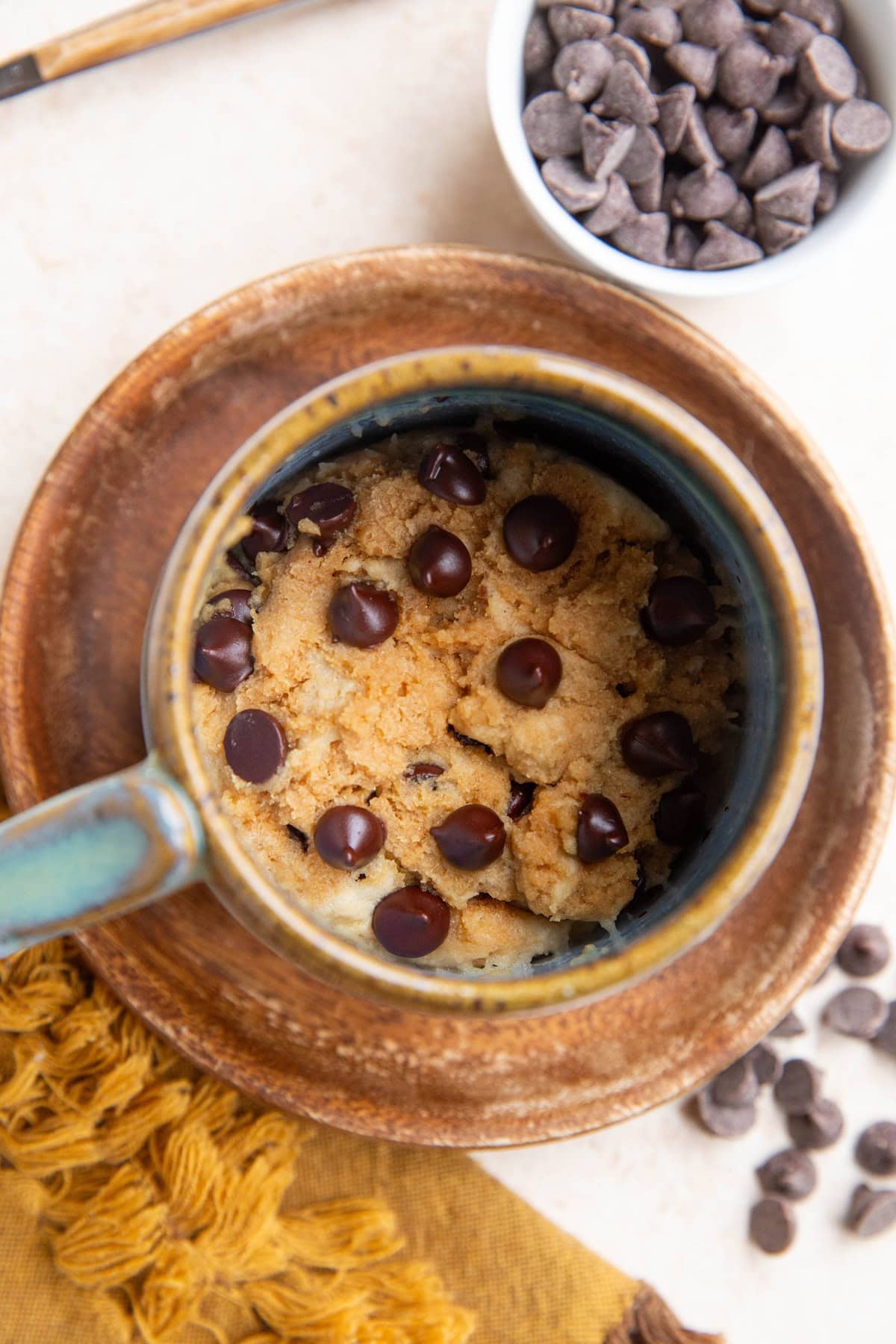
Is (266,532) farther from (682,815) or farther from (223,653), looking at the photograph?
(682,815)

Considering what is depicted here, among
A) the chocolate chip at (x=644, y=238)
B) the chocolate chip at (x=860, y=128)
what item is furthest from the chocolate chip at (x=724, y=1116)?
Result: the chocolate chip at (x=860, y=128)

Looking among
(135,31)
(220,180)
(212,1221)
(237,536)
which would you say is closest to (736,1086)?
(212,1221)

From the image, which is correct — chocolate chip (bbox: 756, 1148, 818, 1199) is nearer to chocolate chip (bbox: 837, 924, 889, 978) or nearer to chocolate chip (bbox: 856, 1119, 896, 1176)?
chocolate chip (bbox: 856, 1119, 896, 1176)

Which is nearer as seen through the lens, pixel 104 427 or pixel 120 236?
pixel 104 427

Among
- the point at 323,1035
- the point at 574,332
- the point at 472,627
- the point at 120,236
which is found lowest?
the point at 323,1035

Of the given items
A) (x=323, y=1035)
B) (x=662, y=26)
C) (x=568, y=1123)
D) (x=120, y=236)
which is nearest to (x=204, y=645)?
(x=323, y=1035)

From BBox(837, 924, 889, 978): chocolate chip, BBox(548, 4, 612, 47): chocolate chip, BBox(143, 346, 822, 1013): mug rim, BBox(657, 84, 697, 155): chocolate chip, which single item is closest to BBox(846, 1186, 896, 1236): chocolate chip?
BBox(837, 924, 889, 978): chocolate chip

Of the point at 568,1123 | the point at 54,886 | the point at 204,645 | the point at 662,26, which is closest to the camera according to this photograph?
the point at 54,886

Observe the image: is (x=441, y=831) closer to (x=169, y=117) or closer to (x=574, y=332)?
(x=574, y=332)
